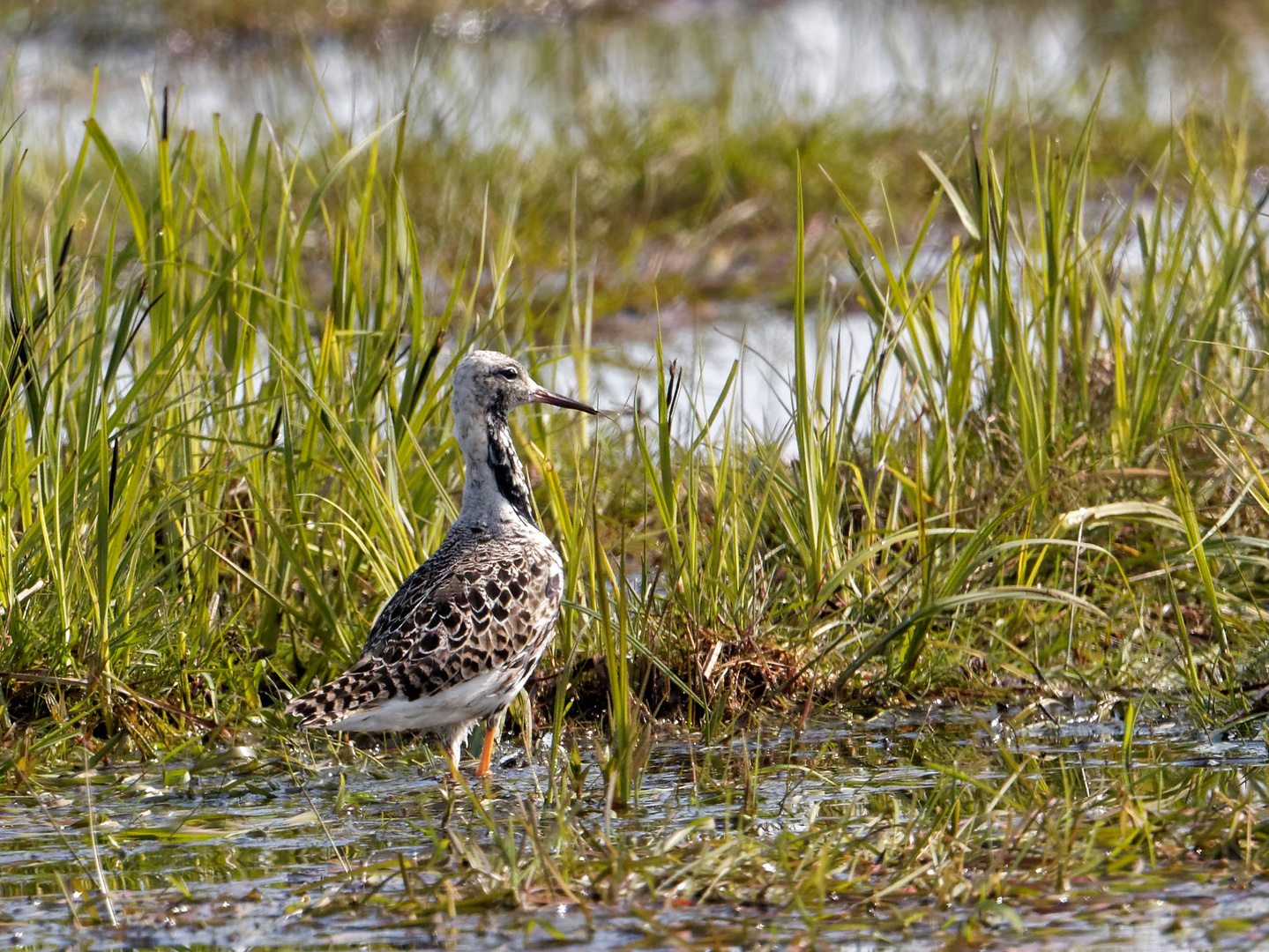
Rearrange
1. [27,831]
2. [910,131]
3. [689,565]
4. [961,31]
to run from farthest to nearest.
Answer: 1. [961,31]
2. [910,131]
3. [689,565]
4. [27,831]

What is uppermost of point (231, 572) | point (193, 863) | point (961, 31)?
point (961, 31)

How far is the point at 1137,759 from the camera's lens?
492 cm

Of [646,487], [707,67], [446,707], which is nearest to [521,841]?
[446,707]

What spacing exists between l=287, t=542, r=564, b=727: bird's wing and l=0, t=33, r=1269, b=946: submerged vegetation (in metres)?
0.16

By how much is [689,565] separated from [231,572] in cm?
169

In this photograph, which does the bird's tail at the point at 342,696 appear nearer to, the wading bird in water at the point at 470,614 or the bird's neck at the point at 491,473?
the wading bird in water at the point at 470,614

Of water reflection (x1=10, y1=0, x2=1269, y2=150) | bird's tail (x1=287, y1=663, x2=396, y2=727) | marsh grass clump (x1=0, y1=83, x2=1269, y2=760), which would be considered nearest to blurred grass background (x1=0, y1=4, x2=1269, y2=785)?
marsh grass clump (x1=0, y1=83, x2=1269, y2=760)

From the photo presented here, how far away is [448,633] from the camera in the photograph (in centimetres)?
508

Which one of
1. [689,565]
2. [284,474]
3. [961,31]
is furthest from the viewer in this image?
[961,31]

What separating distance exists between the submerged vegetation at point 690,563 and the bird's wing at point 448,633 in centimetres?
16

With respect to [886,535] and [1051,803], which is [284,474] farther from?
[1051,803]

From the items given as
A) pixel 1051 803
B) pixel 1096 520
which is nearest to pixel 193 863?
pixel 1051 803

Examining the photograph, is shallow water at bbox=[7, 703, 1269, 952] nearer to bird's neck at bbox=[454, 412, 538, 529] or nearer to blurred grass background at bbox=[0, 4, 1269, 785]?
blurred grass background at bbox=[0, 4, 1269, 785]

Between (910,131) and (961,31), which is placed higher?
(961,31)
